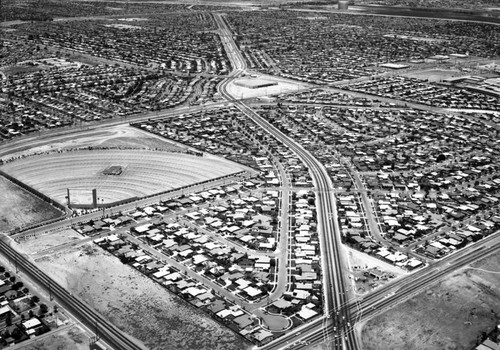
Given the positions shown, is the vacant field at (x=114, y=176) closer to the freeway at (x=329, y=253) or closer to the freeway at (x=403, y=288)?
the freeway at (x=329, y=253)

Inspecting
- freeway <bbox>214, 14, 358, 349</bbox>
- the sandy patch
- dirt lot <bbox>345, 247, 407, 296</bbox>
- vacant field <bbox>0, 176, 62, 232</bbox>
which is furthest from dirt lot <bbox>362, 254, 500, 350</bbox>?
vacant field <bbox>0, 176, 62, 232</bbox>

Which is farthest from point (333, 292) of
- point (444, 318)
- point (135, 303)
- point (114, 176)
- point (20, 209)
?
point (20, 209)

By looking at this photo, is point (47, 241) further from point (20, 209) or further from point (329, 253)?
point (329, 253)

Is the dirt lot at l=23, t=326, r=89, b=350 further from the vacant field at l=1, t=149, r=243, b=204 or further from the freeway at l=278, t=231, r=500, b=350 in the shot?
the vacant field at l=1, t=149, r=243, b=204

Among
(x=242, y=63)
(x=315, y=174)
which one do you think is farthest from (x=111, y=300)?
(x=242, y=63)

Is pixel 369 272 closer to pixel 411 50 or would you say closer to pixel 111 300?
pixel 111 300

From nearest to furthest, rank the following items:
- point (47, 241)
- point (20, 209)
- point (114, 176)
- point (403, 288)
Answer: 1. point (403, 288)
2. point (47, 241)
3. point (20, 209)
4. point (114, 176)
